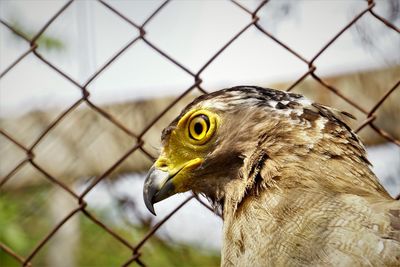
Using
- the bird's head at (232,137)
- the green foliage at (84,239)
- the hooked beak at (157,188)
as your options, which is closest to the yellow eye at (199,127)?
the bird's head at (232,137)

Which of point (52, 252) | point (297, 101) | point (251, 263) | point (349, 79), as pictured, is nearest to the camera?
point (251, 263)

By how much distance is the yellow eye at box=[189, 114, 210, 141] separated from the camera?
249 cm

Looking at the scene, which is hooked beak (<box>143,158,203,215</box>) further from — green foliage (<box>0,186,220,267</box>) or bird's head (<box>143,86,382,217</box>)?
green foliage (<box>0,186,220,267</box>)

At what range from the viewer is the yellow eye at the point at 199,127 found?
8.16 ft

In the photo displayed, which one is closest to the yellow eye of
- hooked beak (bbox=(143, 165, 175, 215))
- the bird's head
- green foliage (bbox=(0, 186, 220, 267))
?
the bird's head

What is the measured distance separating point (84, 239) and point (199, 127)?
2.25 metres

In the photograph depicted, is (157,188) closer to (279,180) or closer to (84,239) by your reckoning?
(279,180)

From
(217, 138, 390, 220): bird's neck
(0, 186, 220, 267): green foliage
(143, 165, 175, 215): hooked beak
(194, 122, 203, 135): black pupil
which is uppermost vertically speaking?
(0, 186, 220, 267): green foliage

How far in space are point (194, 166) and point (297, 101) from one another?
0.39 metres

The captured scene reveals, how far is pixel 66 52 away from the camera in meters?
3.87

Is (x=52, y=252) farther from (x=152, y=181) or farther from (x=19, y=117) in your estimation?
(x=152, y=181)

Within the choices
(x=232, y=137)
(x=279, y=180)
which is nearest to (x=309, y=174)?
(x=279, y=180)

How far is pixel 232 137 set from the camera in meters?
2.46

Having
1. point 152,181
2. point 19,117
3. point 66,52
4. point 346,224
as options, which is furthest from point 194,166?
point 19,117
